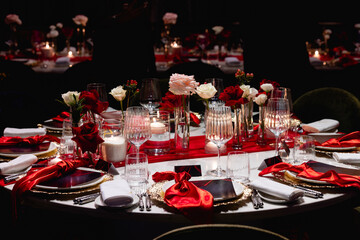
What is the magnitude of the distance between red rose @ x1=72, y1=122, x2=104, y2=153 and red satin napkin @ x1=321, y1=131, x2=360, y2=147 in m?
1.09

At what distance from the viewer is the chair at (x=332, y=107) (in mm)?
2762

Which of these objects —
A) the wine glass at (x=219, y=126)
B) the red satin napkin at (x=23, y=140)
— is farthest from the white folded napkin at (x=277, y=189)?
the red satin napkin at (x=23, y=140)

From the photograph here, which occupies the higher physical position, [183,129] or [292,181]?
[183,129]

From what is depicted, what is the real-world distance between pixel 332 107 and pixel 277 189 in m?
1.63

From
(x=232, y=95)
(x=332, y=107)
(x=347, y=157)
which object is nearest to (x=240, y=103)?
(x=232, y=95)

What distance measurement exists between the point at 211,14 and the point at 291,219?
27.8ft

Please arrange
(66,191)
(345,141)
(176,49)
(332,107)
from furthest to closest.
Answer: (176,49), (332,107), (345,141), (66,191)

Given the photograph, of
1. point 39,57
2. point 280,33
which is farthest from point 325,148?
point 39,57

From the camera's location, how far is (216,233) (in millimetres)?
920

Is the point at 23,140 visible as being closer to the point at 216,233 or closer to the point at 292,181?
the point at 292,181

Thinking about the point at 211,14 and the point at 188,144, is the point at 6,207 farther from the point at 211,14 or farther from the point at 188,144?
the point at 211,14

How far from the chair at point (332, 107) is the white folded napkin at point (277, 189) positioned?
148 centimetres

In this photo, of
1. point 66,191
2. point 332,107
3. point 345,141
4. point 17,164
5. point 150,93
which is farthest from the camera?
point 332,107

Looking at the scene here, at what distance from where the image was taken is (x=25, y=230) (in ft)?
6.39
